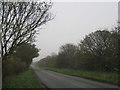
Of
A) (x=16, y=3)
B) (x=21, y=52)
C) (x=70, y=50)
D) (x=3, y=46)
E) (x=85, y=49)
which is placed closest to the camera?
(x=16, y=3)

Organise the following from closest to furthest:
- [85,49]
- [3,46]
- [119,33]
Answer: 1. [3,46]
2. [119,33]
3. [85,49]

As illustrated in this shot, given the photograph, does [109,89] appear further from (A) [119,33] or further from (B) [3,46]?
(A) [119,33]

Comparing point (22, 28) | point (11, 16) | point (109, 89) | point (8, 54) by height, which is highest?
point (11, 16)

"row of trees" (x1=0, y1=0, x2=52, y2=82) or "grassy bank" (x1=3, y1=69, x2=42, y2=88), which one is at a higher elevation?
"row of trees" (x1=0, y1=0, x2=52, y2=82)

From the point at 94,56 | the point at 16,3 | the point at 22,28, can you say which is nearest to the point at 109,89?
the point at 22,28

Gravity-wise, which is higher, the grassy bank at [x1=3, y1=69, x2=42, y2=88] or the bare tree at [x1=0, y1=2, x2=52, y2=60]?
the bare tree at [x1=0, y1=2, x2=52, y2=60]

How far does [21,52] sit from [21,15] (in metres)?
28.8

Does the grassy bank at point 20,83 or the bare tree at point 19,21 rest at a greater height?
the bare tree at point 19,21

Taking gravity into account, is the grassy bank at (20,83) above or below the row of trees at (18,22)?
below

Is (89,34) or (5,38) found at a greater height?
(89,34)

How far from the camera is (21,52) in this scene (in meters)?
A: 43.2

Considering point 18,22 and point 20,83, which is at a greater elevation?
point 18,22

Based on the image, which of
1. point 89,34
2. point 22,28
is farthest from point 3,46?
point 89,34

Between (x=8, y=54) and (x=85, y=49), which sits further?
(x=85, y=49)
